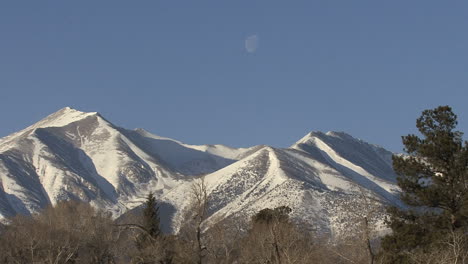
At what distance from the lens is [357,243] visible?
46.0m

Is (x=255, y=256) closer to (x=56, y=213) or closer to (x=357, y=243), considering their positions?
(x=357, y=243)

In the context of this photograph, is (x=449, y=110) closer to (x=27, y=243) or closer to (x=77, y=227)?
(x=27, y=243)

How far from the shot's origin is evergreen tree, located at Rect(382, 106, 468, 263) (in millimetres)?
52594

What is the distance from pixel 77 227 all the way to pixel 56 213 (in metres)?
20.3

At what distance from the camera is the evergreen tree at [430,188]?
2071 inches

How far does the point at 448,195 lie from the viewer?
174ft

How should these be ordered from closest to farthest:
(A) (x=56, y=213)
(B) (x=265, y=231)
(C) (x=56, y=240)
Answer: (B) (x=265, y=231) < (C) (x=56, y=240) < (A) (x=56, y=213)

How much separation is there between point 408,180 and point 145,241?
28.3 metres

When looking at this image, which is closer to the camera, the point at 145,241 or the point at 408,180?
the point at 408,180

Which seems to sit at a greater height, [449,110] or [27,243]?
[449,110]

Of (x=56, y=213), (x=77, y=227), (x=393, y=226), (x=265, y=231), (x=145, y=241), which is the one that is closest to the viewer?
(x=393, y=226)

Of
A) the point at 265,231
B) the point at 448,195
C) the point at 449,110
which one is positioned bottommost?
the point at 265,231

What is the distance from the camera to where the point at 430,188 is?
2100 inches

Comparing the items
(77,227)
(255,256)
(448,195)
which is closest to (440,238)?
(448,195)
